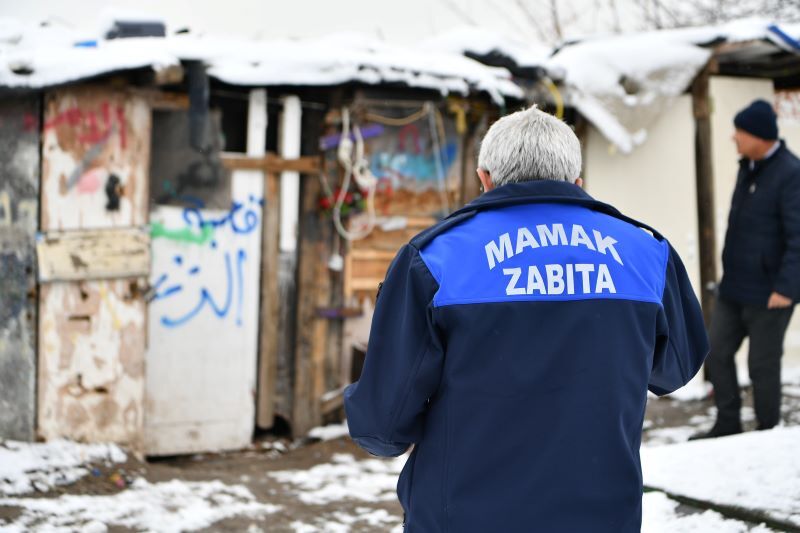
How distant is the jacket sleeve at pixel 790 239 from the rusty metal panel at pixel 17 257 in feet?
15.2

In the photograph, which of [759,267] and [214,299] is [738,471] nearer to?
[759,267]

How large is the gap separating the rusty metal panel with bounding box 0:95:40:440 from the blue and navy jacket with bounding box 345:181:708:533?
4.38m

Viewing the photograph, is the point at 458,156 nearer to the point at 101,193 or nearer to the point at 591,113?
the point at 591,113

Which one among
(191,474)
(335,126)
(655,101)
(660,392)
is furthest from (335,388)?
(660,392)

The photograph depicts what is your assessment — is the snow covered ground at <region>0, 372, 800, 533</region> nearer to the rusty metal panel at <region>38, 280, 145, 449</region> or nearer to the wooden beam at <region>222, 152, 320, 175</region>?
the rusty metal panel at <region>38, 280, 145, 449</region>

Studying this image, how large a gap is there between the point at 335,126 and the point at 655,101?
2882 millimetres

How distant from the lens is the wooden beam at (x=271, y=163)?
264 inches

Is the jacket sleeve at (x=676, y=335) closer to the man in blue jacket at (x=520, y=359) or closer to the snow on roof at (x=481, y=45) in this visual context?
the man in blue jacket at (x=520, y=359)

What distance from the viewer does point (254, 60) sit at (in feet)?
21.0

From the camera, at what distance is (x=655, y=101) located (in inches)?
304

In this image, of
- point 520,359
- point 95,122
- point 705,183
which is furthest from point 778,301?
point 95,122

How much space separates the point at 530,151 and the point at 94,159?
4.51m

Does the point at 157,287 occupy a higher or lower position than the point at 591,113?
lower

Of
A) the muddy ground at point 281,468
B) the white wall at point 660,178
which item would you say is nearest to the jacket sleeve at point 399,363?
the muddy ground at point 281,468
